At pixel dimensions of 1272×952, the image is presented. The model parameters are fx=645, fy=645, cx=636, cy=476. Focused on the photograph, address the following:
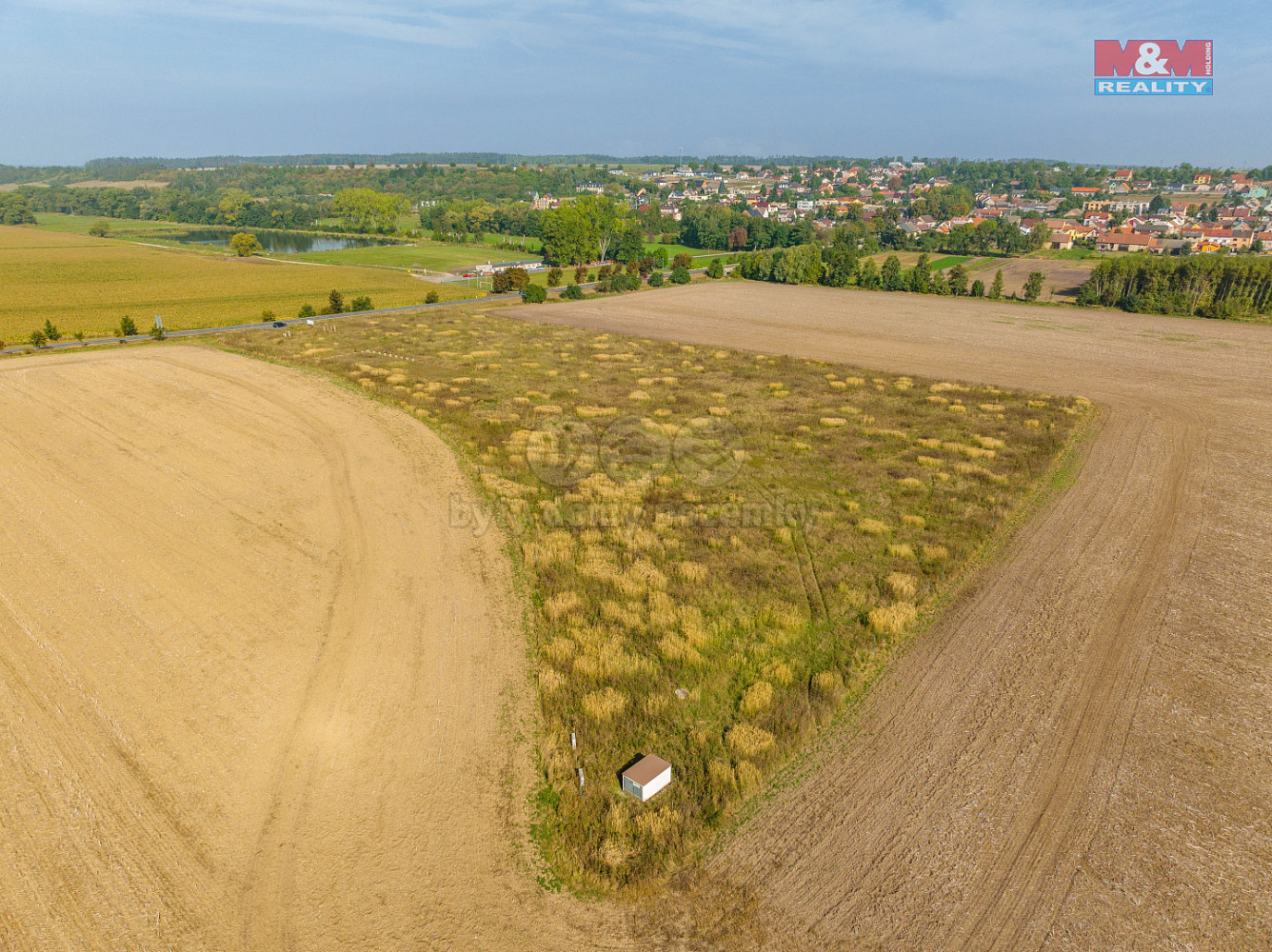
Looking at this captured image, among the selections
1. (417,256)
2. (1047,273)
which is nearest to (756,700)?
(1047,273)

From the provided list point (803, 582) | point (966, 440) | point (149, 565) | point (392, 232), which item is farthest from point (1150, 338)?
point (392, 232)

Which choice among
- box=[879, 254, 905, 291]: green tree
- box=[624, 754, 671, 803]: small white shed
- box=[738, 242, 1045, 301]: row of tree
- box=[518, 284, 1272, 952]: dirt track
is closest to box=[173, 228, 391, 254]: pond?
box=[738, 242, 1045, 301]: row of tree

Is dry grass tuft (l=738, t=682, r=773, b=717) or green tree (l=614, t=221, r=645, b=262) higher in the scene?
green tree (l=614, t=221, r=645, b=262)

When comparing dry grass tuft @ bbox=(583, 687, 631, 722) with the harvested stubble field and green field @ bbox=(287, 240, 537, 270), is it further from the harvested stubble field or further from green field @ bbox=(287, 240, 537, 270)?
green field @ bbox=(287, 240, 537, 270)

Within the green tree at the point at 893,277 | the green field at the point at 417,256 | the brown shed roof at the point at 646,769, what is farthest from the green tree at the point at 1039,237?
the brown shed roof at the point at 646,769

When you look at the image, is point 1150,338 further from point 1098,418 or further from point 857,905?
point 857,905
